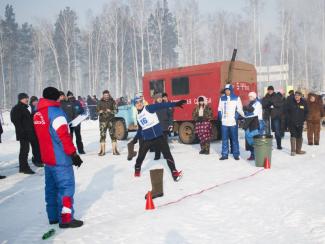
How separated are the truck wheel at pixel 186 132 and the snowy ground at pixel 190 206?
146 inches

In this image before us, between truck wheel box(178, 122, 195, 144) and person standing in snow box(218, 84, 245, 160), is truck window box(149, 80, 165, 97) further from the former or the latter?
person standing in snow box(218, 84, 245, 160)

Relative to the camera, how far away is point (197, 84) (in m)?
13.2

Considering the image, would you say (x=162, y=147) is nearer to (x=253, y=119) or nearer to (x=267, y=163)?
(x=267, y=163)

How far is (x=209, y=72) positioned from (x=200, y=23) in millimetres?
38138

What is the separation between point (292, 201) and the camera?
5633mm

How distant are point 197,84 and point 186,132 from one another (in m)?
1.77

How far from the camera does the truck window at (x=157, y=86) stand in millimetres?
14188

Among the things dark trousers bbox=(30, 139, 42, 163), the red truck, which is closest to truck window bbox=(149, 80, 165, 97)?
the red truck

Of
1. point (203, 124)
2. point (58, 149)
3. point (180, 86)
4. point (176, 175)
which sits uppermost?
point (180, 86)

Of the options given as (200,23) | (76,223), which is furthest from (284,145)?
(200,23)

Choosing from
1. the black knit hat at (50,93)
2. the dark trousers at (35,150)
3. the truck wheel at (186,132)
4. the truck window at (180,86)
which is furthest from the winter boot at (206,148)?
the black knit hat at (50,93)

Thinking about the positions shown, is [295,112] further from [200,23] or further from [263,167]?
[200,23]

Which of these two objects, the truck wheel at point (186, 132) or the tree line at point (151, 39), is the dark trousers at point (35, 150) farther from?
the tree line at point (151, 39)

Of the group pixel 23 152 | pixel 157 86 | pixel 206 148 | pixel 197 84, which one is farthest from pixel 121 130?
pixel 23 152
